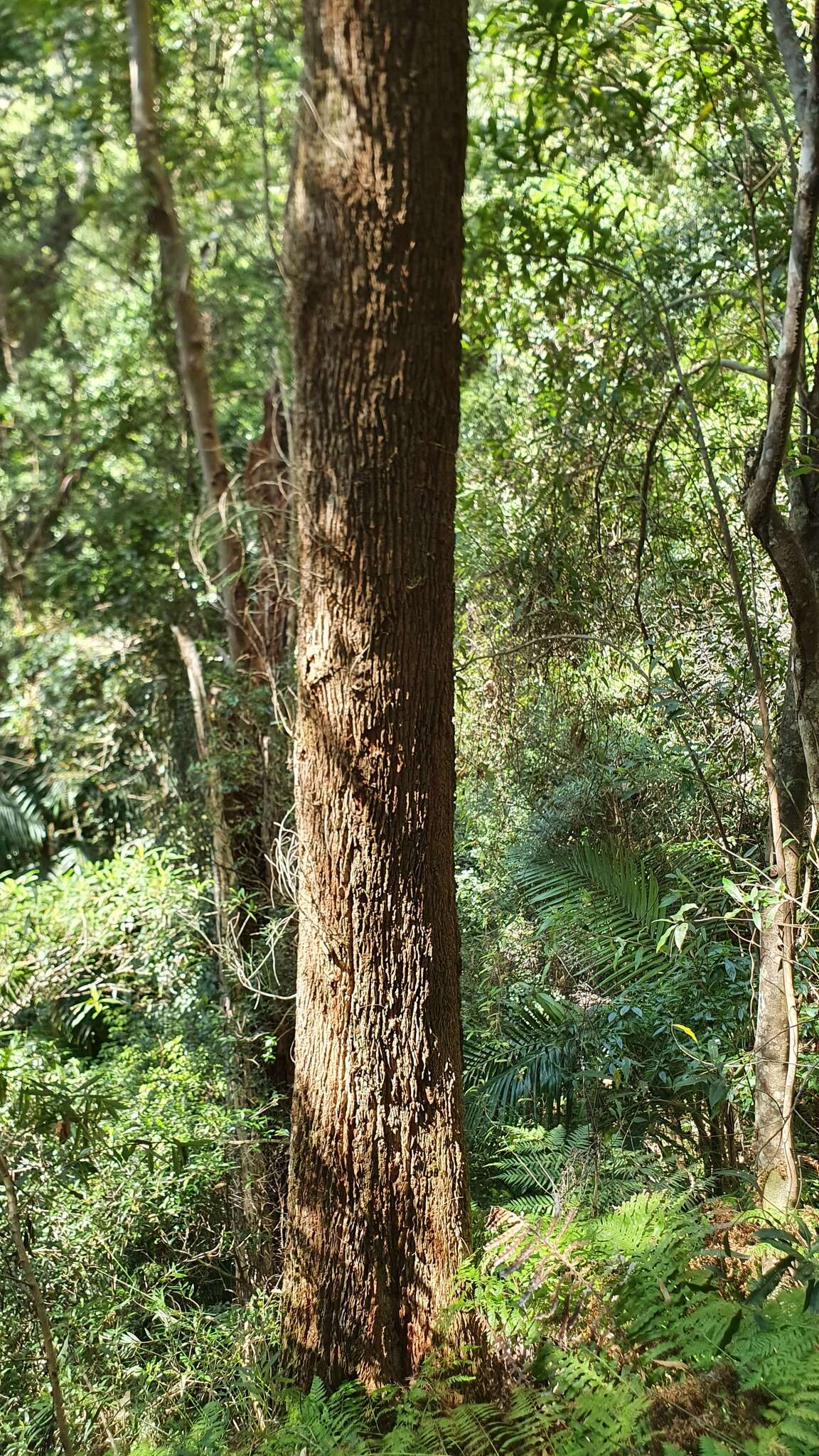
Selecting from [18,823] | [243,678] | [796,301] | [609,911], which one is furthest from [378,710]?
[18,823]

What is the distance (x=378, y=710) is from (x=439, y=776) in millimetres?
248

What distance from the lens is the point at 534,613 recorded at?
14.6 ft

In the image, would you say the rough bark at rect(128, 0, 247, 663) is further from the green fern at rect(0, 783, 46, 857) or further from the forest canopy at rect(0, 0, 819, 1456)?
the green fern at rect(0, 783, 46, 857)

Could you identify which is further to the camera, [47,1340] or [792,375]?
[792,375]

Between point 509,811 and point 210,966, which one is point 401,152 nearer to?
point 509,811

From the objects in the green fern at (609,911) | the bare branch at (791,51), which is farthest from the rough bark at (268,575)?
the bare branch at (791,51)

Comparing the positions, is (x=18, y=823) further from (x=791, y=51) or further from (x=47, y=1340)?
(x=791, y=51)

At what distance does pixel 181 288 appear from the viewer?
18.5 ft

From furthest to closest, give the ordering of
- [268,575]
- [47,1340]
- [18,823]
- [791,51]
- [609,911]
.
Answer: [18,823] < [268,575] < [609,911] < [791,51] < [47,1340]

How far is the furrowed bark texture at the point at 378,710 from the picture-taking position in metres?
2.48

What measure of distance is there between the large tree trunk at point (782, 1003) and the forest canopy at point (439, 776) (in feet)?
0.05

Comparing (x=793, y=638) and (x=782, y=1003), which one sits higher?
(x=793, y=638)

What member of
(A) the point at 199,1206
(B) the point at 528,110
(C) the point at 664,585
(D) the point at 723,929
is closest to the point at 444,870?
(D) the point at 723,929

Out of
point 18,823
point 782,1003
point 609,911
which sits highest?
point 18,823
